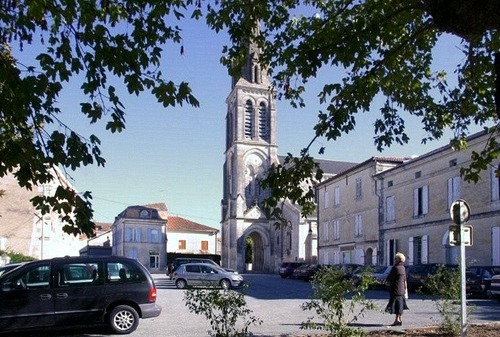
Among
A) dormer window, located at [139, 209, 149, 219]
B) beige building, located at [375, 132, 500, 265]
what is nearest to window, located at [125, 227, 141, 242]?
dormer window, located at [139, 209, 149, 219]

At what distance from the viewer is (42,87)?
19.9 ft

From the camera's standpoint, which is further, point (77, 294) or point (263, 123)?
point (263, 123)

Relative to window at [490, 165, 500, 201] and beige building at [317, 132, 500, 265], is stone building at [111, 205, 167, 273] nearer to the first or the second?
beige building at [317, 132, 500, 265]

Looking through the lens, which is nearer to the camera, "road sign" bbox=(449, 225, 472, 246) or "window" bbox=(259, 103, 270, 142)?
"road sign" bbox=(449, 225, 472, 246)

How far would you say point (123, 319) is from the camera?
40.4 ft

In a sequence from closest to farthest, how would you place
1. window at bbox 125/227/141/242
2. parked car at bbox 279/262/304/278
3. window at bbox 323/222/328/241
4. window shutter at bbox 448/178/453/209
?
window shutter at bbox 448/178/453/209
parked car at bbox 279/262/304/278
window at bbox 323/222/328/241
window at bbox 125/227/141/242

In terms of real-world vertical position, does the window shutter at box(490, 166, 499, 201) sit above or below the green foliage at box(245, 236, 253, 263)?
above

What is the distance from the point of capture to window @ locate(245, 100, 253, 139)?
253 ft

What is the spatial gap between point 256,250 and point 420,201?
41.5 metres

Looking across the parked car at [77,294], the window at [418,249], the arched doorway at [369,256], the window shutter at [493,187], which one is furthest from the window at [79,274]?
the arched doorway at [369,256]

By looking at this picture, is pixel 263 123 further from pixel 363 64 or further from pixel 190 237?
pixel 363 64

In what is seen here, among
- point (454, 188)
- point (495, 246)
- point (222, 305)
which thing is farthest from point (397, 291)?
point (454, 188)

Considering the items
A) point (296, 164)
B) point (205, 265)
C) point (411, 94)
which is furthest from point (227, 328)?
point (205, 265)

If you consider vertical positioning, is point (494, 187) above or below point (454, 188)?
below
